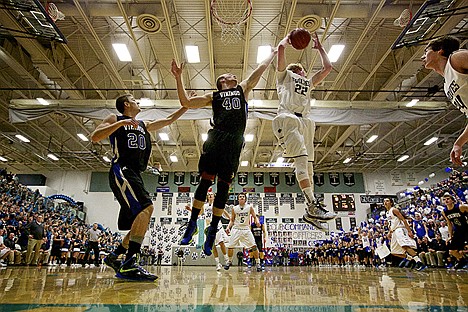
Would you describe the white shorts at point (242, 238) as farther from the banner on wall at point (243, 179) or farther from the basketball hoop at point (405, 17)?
the banner on wall at point (243, 179)

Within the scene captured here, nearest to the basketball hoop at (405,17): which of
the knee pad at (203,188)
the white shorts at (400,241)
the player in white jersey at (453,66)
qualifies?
the white shorts at (400,241)

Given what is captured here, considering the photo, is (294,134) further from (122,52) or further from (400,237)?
(122,52)

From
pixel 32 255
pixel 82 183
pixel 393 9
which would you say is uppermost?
pixel 393 9

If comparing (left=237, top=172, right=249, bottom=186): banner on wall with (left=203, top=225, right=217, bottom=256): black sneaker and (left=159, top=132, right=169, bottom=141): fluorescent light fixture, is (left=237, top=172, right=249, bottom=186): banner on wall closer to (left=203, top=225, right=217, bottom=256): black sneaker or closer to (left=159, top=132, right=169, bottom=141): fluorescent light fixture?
(left=159, top=132, right=169, bottom=141): fluorescent light fixture

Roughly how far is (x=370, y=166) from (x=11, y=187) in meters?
20.4

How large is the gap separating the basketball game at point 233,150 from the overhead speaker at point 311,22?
72 mm

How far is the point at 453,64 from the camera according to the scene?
299cm

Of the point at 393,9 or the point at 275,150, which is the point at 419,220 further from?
the point at 275,150

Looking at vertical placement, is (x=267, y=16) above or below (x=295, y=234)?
above

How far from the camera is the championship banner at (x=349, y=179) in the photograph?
23.5 metres

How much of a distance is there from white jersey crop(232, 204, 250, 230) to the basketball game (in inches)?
1.6

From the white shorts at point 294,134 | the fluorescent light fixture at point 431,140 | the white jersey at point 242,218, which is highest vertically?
the fluorescent light fixture at point 431,140

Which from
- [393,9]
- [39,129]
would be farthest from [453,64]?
[39,129]

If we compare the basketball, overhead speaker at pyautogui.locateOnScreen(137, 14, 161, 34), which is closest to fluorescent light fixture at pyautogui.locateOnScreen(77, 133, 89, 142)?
overhead speaker at pyautogui.locateOnScreen(137, 14, 161, 34)
